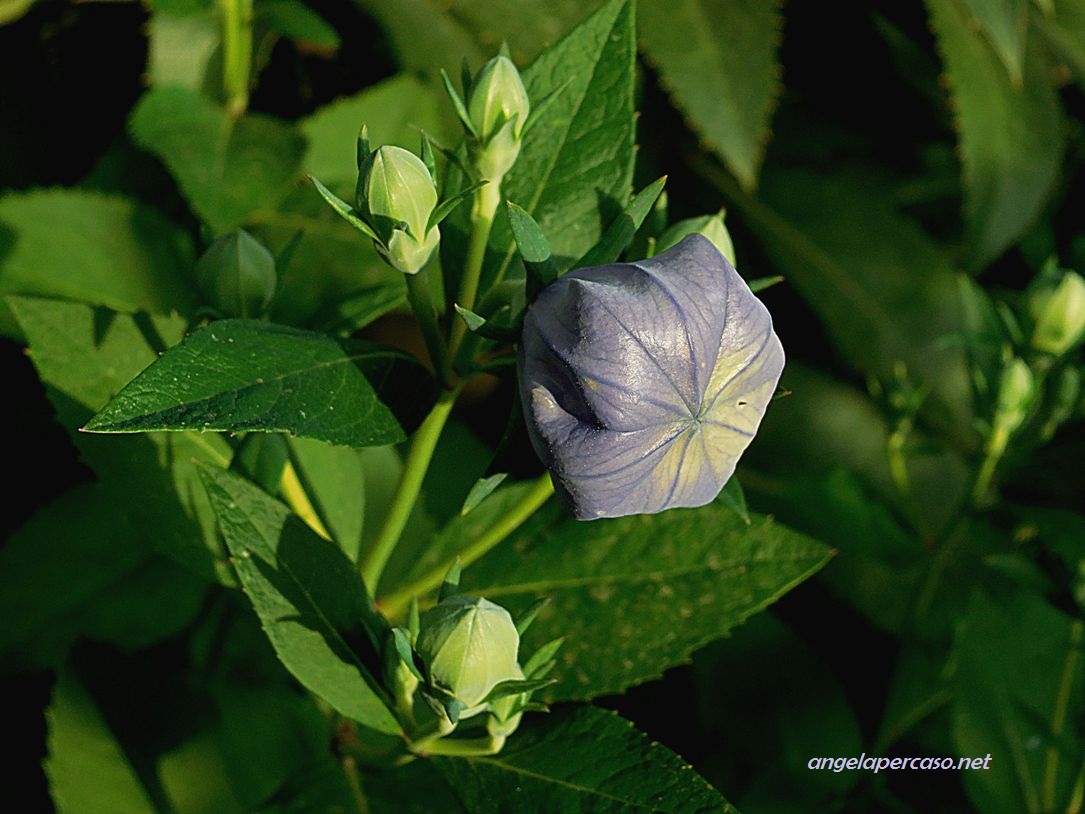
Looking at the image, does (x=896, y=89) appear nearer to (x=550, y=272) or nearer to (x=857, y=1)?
(x=857, y=1)

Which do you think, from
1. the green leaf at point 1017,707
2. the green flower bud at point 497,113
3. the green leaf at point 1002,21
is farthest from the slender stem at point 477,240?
the green leaf at point 1002,21

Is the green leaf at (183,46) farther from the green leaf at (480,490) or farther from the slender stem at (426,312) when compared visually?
the green leaf at (480,490)

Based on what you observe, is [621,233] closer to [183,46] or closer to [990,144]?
[183,46]

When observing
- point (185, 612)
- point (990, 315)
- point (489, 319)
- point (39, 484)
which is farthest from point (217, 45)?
point (990, 315)

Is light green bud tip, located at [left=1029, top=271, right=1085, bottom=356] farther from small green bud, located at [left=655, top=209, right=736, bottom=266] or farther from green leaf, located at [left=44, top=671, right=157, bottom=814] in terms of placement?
green leaf, located at [left=44, top=671, right=157, bottom=814]

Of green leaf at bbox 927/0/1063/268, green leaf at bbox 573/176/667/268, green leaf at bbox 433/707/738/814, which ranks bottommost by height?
green leaf at bbox 927/0/1063/268

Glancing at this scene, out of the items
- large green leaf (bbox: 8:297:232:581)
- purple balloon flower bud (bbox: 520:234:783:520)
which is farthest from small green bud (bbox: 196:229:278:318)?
purple balloon flower bud (bbox: 520:234:783:520)
